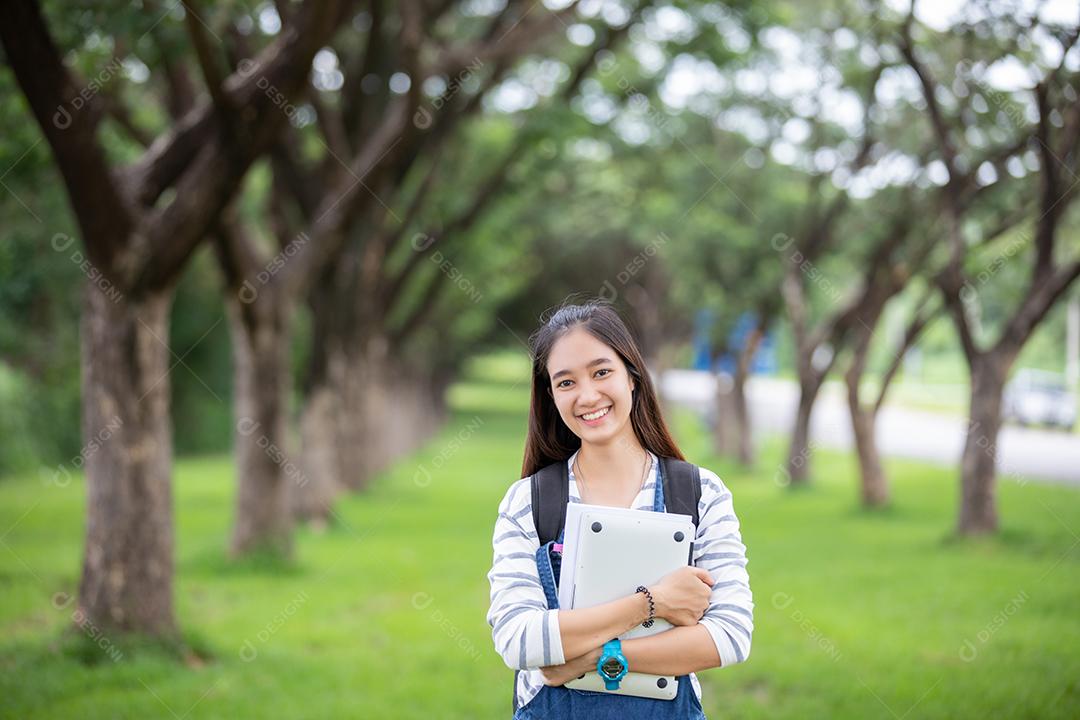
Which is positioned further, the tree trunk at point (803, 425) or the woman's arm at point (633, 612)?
the tree trunk at point (803, 425)

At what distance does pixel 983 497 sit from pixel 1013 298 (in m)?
5.31

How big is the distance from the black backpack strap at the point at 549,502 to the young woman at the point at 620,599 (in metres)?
0.02

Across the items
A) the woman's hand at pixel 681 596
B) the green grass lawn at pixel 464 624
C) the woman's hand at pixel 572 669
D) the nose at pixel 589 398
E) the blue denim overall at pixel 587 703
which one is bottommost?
the green grass lawn at pixel 464 624

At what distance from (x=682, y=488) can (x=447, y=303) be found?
25.6m

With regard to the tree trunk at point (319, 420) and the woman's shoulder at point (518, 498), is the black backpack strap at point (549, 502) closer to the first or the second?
the woman's shoulder at point (518, 498)

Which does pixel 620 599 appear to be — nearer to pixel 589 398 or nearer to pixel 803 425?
pixel 589 398

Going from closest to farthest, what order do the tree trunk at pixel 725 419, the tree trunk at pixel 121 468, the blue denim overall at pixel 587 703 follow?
1. the blue denim overall at pixel 587 703
2. the tree trunk at pixel 121 468
3. the tree trunk at pixel 725 419

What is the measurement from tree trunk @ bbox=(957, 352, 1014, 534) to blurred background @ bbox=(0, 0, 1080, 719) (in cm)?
4

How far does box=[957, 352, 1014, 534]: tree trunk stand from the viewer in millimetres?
12273

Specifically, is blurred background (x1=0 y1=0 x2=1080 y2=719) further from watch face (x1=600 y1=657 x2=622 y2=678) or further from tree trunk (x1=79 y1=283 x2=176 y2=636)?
watch face (x1=600 y1=657 x2=622 y2=678)

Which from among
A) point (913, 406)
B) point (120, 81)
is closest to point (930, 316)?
point (120, 81)

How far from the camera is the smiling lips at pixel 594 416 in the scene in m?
2.70

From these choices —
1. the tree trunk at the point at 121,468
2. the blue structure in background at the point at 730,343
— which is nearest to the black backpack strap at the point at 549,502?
the tree trunk at the point at 121,468

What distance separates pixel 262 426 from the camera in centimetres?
1088
